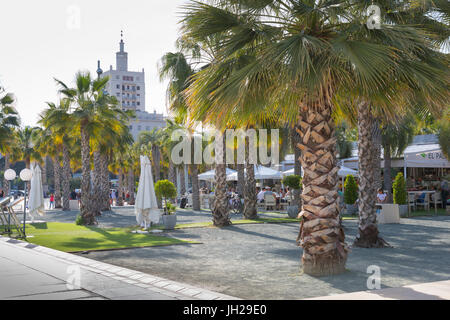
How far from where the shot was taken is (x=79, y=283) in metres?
7.38

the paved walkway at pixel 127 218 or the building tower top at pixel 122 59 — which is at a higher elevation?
the building tower top at pixel 122 59

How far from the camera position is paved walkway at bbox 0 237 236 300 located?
654cm

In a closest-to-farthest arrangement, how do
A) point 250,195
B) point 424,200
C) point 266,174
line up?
point 250,195 → point 424,200 → point 266,174

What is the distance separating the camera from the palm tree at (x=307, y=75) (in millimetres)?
7289

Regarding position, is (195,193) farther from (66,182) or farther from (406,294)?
(406,294)

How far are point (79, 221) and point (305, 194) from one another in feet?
46.2

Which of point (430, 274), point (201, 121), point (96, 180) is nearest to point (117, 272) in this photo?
point (201, 121)

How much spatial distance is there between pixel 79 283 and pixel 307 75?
15.0ft

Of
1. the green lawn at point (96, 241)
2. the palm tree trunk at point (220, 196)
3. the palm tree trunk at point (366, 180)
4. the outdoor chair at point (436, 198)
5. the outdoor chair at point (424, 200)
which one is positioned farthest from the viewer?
the outdoor chair at point (436, 198)

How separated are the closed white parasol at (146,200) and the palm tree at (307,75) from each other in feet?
29.1

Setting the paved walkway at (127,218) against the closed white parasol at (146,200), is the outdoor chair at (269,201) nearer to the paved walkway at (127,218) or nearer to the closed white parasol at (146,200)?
the paved walkway at (127,218)

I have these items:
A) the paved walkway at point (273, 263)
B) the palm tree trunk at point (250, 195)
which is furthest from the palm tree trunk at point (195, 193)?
the paved walkway at point (273, 263)

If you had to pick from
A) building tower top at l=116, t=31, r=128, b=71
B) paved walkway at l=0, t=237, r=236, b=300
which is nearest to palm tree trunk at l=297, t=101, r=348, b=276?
paved walkway at l=0, t=237, r=236, b=300

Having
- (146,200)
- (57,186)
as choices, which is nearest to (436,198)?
(146,200)
